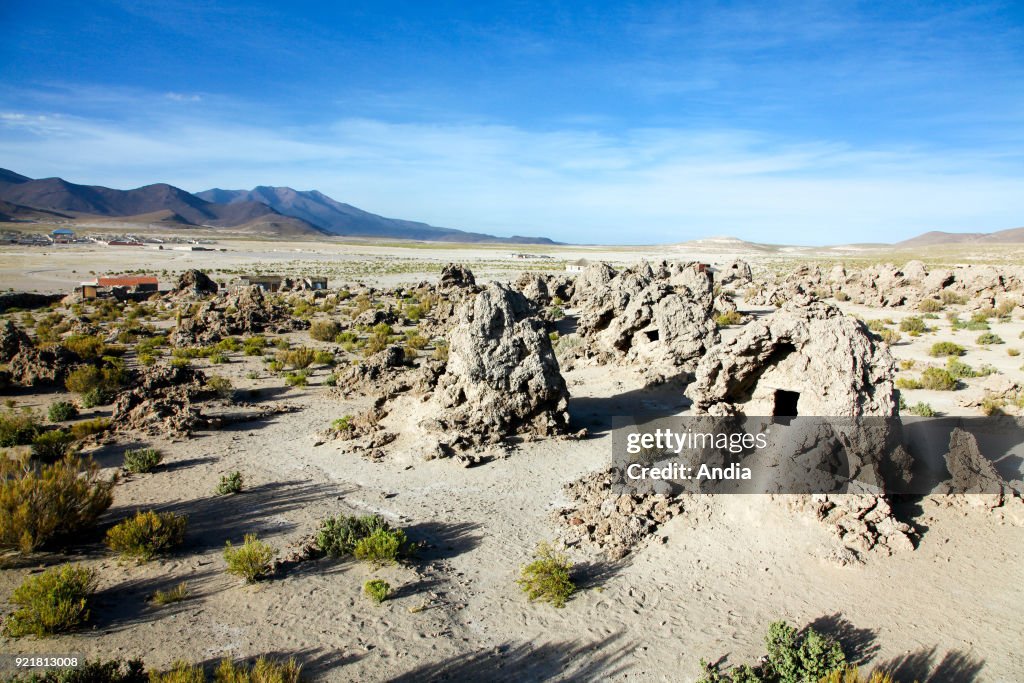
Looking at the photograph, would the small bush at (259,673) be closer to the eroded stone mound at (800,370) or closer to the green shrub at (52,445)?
the eroded stone mound at (800,370)

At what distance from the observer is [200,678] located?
4.75 meters

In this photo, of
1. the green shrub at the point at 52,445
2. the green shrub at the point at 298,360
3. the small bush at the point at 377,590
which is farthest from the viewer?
the green shrub at the point at 298,360

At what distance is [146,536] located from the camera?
6949mm

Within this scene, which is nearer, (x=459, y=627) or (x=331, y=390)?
(x=459, y=627)

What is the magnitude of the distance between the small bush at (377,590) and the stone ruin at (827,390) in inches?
206

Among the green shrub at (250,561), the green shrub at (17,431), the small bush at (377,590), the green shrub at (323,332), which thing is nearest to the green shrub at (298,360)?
the green shrub at (323,332)

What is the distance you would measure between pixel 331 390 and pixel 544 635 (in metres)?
10.2

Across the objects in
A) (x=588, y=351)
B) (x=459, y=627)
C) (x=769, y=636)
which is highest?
(x=588, y=351)

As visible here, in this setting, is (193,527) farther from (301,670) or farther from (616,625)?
(616,625)

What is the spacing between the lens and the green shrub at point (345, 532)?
7176mm

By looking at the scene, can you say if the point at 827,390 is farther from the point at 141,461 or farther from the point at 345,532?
the point at 141,461

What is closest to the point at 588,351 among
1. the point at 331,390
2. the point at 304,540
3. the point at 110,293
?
the point at 331,390

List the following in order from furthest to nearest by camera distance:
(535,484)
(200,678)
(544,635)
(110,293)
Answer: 1. (110,293)
2. (535,484)
3. (544,635)
4. (200,678)

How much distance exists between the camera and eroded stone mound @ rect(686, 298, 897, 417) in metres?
7.75
